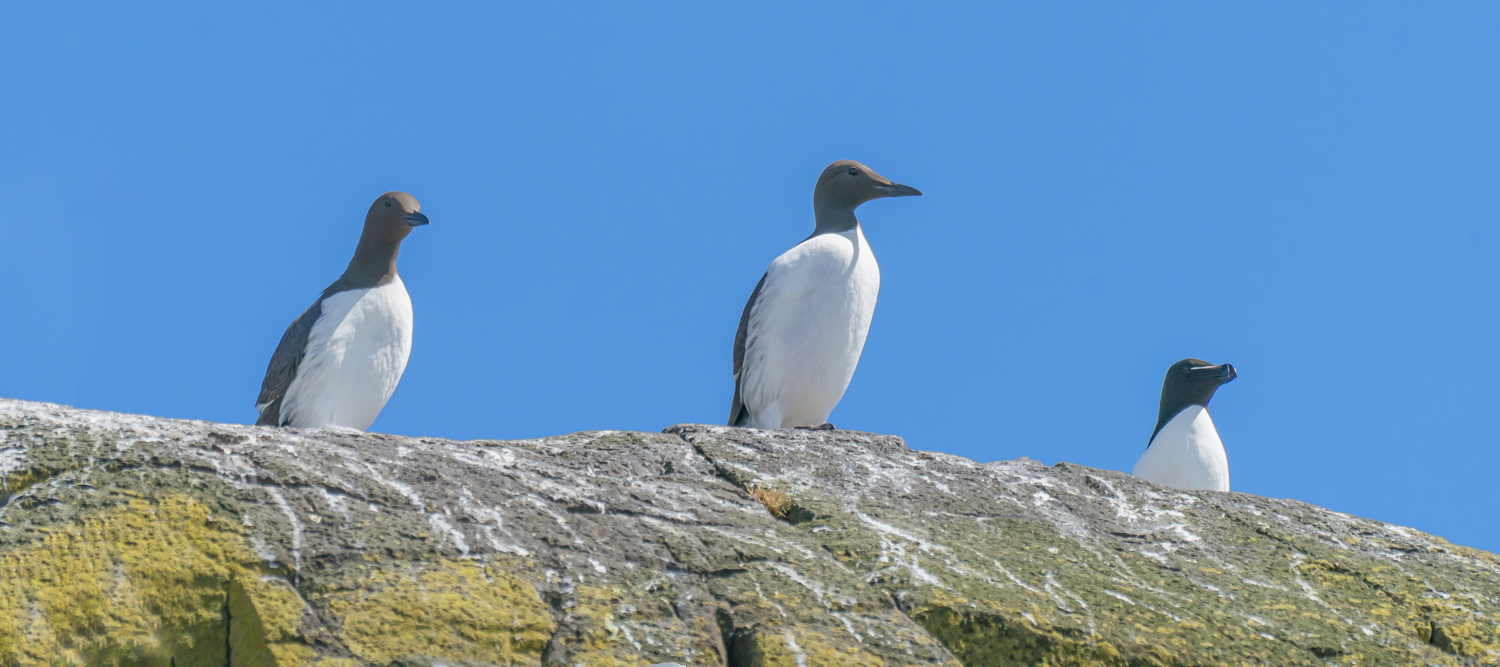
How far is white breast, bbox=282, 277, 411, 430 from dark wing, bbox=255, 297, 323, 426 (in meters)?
0.06

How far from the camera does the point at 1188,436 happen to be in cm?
1155

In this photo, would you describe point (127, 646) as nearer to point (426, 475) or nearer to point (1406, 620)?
point (426, 475)

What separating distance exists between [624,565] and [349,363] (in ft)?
12.3

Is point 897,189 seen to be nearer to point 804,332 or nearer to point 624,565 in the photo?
point 804,332

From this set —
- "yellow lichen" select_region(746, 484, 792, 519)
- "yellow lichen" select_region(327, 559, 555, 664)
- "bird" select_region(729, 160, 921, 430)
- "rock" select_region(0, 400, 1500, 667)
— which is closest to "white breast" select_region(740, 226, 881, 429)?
"bird" select_region(729, 160, 921, 430)

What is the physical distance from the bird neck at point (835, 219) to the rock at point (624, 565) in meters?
3.52

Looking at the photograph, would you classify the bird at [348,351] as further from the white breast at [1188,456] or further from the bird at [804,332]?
the white breast at [1188,456]

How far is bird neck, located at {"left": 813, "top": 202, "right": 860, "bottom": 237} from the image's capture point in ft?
34.0

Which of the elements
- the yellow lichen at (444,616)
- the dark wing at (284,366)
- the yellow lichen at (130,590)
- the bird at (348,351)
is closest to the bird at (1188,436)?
the bird at (348,351)

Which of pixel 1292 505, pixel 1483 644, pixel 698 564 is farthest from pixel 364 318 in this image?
pixel 1483 644

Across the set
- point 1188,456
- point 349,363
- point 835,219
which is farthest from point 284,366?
point 1188,456

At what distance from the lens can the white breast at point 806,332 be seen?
9.56 meters

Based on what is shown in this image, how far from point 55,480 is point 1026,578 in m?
4.00

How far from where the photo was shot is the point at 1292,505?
7820 millimetres
